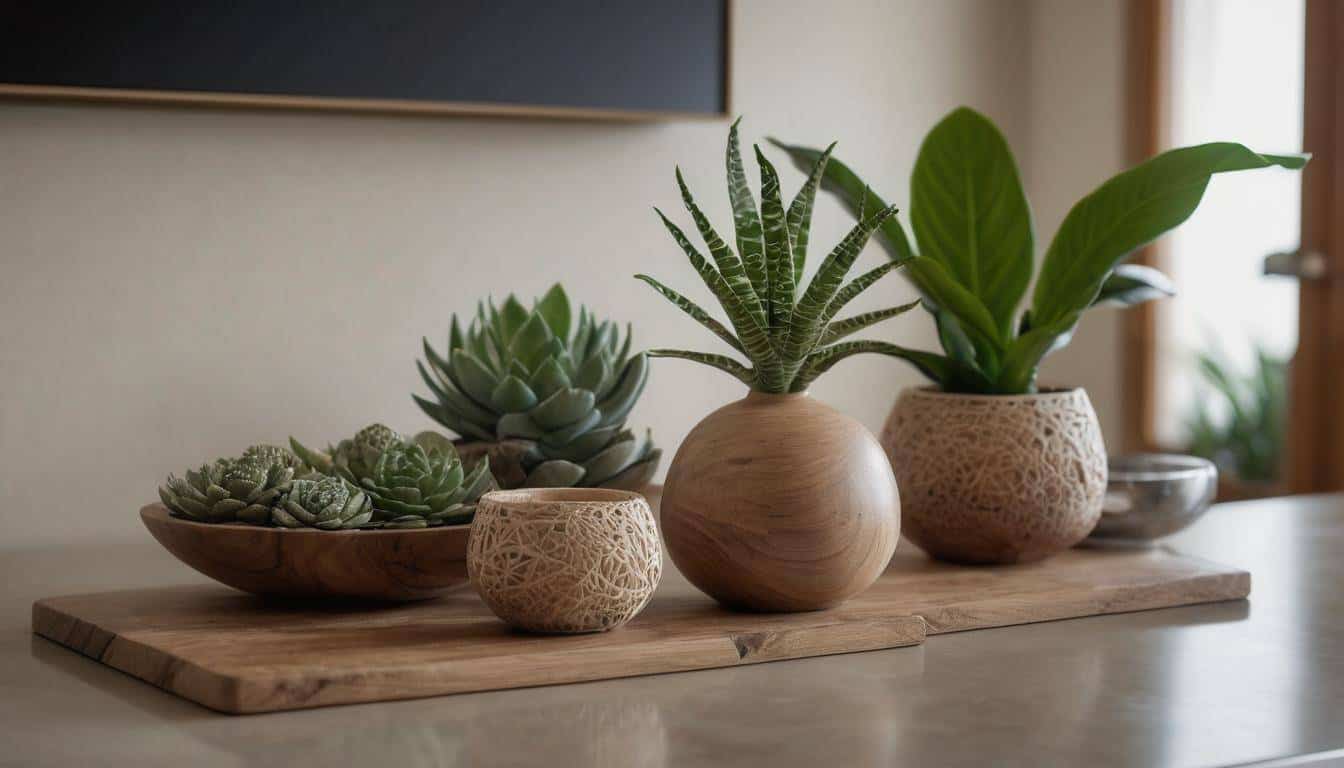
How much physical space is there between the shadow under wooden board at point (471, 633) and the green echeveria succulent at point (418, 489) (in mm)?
56

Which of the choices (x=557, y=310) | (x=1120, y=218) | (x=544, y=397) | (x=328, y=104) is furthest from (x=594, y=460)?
(x=328, y=104)

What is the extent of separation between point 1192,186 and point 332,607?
635 mm

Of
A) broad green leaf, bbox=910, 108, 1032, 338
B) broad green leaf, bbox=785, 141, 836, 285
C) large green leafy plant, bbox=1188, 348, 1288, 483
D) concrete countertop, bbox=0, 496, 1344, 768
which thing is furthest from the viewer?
large green leafy plant, bbox=1188, 348, 1288, 483

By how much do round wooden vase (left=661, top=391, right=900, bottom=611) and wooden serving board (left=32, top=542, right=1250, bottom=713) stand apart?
23 millimetres

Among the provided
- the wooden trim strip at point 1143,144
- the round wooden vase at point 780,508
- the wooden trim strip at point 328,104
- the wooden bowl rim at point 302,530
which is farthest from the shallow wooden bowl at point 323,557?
the wooden trim strip at point 1143,144

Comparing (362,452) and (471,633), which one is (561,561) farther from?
(362,452)

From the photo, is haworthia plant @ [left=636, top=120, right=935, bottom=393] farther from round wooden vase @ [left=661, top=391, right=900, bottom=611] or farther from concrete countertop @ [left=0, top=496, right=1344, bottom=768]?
concrete countertop @ [left=0, top=496, right=1344, bottom=768]

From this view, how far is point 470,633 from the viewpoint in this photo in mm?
793

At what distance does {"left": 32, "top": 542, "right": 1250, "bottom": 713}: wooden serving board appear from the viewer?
0.71m

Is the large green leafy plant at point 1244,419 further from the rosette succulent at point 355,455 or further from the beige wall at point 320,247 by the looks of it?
the rosette succulent at point 355,455

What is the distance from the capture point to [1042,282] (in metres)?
1.08

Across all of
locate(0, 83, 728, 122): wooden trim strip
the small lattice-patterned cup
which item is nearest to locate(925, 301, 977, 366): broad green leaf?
the small lattice-patterned cup

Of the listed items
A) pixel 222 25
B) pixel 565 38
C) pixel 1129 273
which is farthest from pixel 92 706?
pixel 565 38

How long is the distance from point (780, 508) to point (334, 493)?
26 cm
